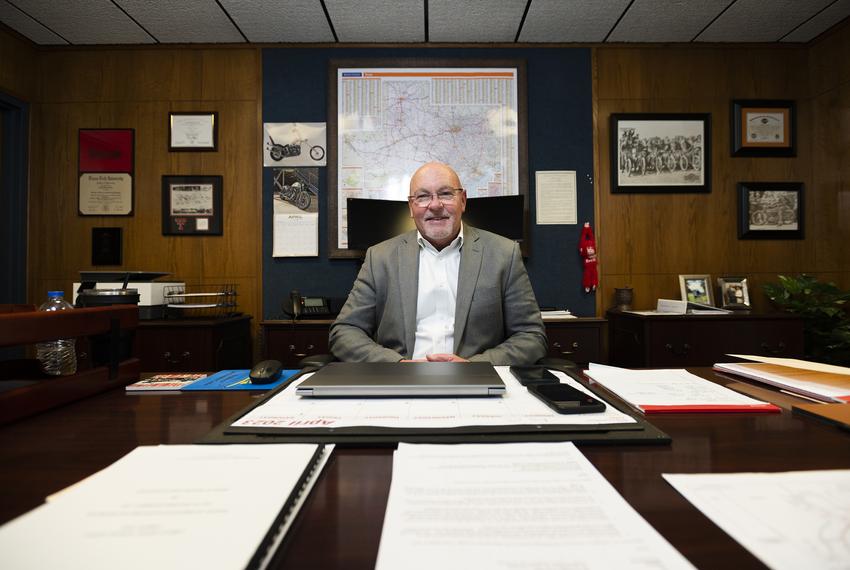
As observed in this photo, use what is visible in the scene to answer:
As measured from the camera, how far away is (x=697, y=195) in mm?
3027

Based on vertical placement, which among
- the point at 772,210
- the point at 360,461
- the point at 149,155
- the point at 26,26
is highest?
the point at 26,26

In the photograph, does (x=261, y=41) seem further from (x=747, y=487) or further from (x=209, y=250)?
(x=747, y=487)

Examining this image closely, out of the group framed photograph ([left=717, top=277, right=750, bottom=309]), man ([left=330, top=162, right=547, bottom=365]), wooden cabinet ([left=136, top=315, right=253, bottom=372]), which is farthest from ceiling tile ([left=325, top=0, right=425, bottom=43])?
framed photograph ([left=717, top=277, right=750, bottom=309])

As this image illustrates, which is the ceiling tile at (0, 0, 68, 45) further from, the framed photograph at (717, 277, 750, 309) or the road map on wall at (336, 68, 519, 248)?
the framed photograph at (717, 277, 750, 309)

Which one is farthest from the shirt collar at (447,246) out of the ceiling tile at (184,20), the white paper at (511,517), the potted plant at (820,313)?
the potted plant at (820,313)

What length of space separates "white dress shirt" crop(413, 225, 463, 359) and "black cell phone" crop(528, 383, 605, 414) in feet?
3.41

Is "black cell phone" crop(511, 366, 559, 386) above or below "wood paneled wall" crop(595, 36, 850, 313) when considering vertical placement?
below

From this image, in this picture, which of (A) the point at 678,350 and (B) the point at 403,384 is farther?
(A) the point at 678,350

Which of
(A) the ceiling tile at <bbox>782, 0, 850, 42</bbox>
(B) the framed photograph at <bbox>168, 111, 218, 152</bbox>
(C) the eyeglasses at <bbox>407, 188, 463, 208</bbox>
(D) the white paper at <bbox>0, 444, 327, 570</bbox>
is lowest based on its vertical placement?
(D) the white paper at <bbox>0, 444, 327, 570</bbox>

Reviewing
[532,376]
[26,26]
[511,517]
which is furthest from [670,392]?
[26,26]

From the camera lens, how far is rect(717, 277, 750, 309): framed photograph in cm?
290

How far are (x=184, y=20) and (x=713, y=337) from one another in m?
3.83

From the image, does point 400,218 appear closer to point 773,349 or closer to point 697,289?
point 697,289

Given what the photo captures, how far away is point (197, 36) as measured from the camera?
9.48 ft
